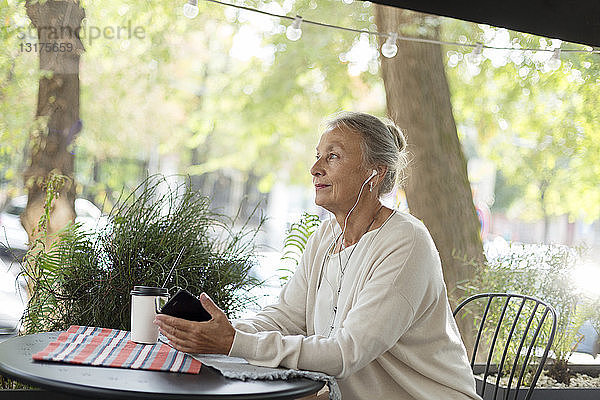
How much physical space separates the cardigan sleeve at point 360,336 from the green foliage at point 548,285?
5.33 ft

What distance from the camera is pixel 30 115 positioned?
445cm

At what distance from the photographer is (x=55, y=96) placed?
384cm

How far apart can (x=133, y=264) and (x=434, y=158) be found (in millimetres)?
2058

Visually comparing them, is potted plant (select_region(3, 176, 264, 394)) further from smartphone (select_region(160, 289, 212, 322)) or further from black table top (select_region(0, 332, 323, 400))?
black table top (select_region(0, 332, 323, 400))

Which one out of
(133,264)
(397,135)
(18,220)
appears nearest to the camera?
(397,135)

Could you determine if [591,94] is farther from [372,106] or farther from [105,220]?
[372,106]

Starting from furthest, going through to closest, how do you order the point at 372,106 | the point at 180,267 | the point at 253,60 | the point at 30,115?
the point at 372,106 < the point at 253,60 < the point at 30,115 < the point at 180,267

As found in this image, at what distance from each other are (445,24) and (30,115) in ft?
9.98

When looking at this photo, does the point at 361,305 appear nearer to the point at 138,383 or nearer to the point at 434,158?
the point at 138,383

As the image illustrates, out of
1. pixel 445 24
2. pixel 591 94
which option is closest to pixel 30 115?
pixel 445 24

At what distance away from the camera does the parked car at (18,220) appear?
123 inches

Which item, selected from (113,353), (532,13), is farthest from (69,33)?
(113,353)

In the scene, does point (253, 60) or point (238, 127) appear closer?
point (253, 60)

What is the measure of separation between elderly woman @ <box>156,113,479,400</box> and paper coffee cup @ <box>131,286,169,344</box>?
11cm
